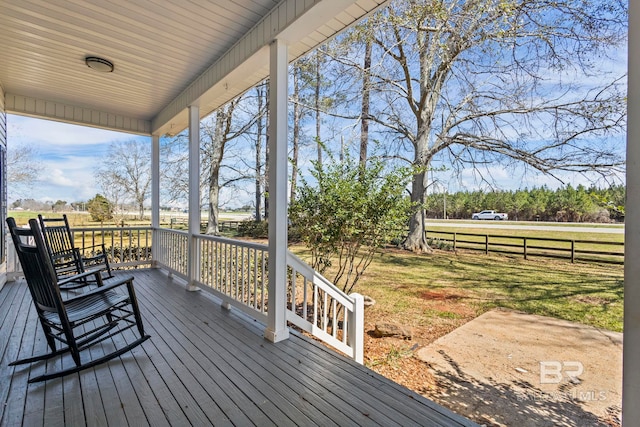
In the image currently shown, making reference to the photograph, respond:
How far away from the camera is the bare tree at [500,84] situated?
619 centimetres

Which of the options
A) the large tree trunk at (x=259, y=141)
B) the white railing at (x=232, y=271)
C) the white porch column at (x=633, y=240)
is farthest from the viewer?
the large tree trunk at (x=259, y=141)

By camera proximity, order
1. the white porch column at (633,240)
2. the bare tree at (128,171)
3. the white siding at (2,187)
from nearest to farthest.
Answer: the white porch column at (633,240) < the white siding at (2,187) < the bare tree at (128,171)

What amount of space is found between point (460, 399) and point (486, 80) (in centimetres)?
780

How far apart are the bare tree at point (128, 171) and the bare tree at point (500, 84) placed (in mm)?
8233

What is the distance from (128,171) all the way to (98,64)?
8.79 m

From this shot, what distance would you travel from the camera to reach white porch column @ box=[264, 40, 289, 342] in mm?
2684

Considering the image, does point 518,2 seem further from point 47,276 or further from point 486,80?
point 47,276

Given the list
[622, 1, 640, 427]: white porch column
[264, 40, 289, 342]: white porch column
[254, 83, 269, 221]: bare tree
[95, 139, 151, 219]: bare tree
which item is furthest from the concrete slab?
[95, 139, 151, 219]: bare tree

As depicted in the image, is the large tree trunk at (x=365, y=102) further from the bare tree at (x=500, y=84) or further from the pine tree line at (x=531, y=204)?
the pine tree line at (x=531, y=204)

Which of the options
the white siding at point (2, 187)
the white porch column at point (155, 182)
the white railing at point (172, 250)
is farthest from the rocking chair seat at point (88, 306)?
the white porch column at point (155, 182)

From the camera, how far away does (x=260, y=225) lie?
888 cm

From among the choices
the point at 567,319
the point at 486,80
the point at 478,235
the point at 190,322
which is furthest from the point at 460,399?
the point at 486,80

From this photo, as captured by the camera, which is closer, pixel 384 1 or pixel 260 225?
pixel 384 1

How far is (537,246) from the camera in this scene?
7.82 meters
